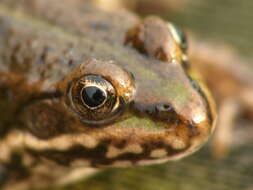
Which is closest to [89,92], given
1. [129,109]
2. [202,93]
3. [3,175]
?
[129,109]

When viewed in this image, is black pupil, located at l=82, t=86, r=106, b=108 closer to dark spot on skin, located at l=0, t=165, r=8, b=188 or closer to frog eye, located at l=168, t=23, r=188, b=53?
frog eye, located at l=168, t=23, r=188, b=53

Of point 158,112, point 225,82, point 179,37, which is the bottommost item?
point 158,112

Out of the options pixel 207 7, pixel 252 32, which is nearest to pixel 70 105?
pixel 252 32

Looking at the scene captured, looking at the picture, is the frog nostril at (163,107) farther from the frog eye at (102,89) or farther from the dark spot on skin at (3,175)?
the dark spot on skin at (3,175)

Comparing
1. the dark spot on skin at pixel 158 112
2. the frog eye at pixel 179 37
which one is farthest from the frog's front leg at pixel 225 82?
the dark spot on skin at pixel 158 112

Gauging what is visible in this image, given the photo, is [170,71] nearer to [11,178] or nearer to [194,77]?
[194,77]

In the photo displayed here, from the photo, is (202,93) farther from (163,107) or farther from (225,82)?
(225,82)

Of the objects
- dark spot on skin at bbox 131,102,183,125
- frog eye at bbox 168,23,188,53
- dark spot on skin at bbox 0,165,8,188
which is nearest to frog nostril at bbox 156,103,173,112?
dark spot on skin at bbox 131,102,183,125
